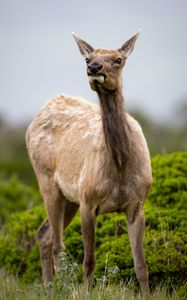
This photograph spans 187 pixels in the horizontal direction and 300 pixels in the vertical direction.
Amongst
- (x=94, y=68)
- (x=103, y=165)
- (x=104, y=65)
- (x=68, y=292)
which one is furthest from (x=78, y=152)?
(x=68, y=292)

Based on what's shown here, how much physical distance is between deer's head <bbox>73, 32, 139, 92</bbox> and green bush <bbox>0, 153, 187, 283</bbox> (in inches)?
86.4

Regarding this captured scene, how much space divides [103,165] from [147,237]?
1.69 metres

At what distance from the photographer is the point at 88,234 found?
9102 millimetres

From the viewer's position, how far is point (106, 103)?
868cm

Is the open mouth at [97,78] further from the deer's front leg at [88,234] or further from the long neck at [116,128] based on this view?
the deer's front leg at [88,234]

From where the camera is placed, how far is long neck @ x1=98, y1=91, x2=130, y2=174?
8.69 meters

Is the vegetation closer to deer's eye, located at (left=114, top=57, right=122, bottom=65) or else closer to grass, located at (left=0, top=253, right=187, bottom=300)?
grass, located at (left=0, top=253, right=187, bottom=300)

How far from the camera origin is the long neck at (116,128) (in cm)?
869

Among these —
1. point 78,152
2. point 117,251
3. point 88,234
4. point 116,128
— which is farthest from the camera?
point 117,251

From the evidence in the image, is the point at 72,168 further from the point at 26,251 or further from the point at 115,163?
the point at 26,251

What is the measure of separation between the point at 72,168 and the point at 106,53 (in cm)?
183

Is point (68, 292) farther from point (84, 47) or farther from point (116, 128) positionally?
point (84, 47)

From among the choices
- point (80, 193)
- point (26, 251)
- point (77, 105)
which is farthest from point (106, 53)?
point (26, 251)

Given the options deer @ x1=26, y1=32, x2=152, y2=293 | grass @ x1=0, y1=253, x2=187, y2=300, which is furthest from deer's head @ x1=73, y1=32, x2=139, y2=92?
grass @ x1=0, y1=253, x2=187, y2=300
